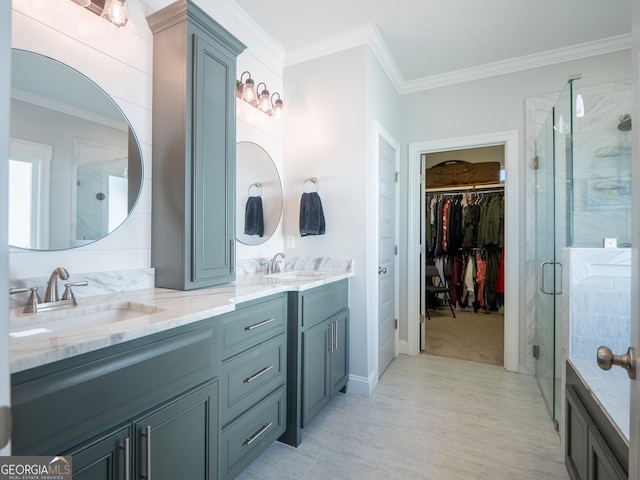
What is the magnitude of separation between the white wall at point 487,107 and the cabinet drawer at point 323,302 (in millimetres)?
1149

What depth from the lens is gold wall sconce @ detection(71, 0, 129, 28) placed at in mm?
1497

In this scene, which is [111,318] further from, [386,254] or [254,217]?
[386,254]

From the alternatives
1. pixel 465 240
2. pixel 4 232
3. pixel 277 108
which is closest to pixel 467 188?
pixel 465 240

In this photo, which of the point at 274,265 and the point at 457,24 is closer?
the point at 457,24

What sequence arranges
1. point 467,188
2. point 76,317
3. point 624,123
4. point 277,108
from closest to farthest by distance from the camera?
1. point 76,317
2. point 624,123
3. point 277,108
4. point 467,188

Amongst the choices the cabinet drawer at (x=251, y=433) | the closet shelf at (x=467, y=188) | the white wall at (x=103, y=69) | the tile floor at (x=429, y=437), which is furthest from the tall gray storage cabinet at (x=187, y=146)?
the closet shelf at (x=467, y=188)

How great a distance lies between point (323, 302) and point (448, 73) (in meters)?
2.51

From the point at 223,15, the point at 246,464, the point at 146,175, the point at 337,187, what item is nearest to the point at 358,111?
the point at 337,187

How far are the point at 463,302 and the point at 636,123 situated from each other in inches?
189

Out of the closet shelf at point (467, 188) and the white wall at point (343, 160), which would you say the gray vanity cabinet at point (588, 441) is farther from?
the closet shelf at point (467, 188)

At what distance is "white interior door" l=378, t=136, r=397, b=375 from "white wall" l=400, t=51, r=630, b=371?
0.74 ft

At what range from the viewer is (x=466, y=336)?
3.87m

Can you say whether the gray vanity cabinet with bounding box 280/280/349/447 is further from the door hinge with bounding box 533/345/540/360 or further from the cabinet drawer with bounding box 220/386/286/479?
the door hinge with bounding box 533/345/540/360

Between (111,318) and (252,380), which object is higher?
(111,318)
